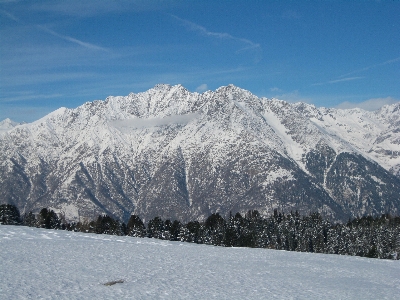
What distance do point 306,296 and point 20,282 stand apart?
60.5ft

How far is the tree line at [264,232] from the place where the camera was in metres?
120

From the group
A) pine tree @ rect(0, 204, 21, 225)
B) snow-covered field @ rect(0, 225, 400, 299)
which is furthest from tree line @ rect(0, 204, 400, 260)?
snow-covered field @ rect(0, 225, 400, 299)

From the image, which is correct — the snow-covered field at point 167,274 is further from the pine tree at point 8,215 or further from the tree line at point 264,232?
the tree line at point 264,232

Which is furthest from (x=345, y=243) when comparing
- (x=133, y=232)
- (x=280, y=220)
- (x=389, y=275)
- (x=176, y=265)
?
(x=176, y=265)

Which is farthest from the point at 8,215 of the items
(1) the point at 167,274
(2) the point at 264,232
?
(1) the point at 167,274

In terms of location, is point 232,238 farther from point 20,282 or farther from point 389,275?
point 20,282

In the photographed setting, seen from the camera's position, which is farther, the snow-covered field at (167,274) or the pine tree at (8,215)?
the pine tree at (8,215)

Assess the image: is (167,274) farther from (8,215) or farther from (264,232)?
(264,232)

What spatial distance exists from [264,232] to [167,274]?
10462 cm

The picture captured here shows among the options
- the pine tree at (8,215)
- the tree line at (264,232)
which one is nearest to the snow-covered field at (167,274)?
the pine tree at (8,215)

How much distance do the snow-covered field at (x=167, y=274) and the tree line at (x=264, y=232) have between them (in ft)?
243

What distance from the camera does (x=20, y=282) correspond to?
2770cm

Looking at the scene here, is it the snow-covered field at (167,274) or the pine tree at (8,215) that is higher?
the pine tree at (8,215)

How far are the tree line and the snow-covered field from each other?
74.2 metres
